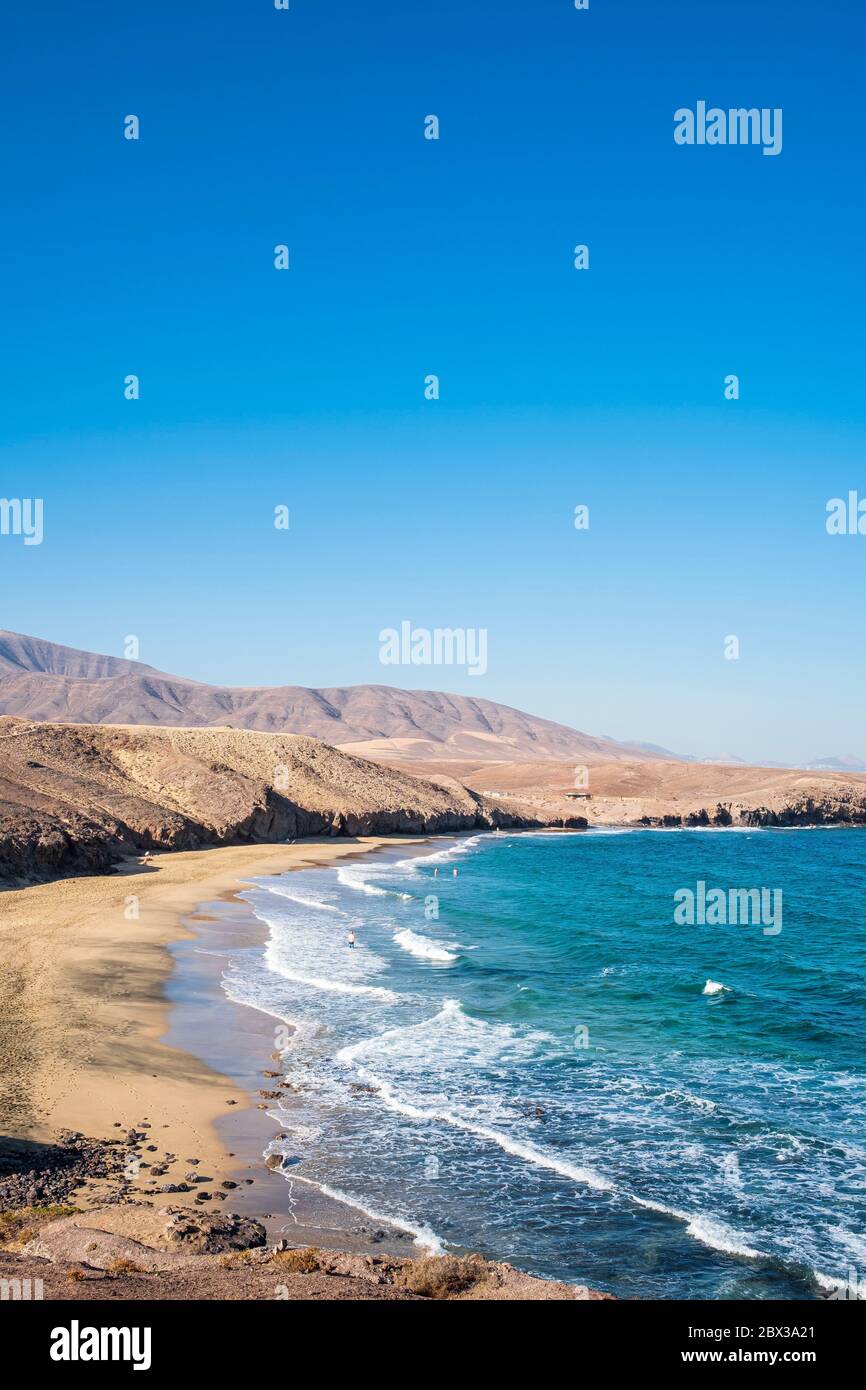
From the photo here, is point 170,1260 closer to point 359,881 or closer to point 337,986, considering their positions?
point 337,986

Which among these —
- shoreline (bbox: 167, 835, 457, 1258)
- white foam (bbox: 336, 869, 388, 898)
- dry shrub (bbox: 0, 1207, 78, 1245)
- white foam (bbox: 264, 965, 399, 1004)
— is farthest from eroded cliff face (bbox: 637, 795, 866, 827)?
dry shrub (bbox: 0, 1207, 78, 1245)

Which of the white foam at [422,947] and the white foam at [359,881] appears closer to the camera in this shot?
the white foam at [422,947]

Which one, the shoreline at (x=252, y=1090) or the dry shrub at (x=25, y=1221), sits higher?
the dry shrub at (x=25, y=1221)

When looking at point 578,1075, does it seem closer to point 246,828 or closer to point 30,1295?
point 30,1295

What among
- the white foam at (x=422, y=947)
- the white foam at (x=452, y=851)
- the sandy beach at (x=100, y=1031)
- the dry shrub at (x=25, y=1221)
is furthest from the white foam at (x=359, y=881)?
the dry shrub at (x=25, y=1221)

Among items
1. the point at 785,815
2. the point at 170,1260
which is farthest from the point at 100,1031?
the point at 785,815

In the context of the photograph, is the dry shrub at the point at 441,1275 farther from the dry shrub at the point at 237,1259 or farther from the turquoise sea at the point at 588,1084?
the dry shrub at the point at 237,1259
